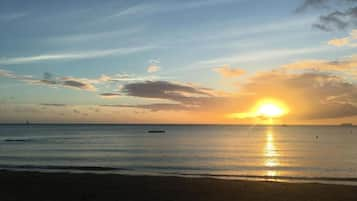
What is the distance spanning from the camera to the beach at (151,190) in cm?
2234

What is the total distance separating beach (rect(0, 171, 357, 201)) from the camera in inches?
880

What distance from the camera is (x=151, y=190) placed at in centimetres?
2511

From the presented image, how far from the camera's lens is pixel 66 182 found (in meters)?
28.1

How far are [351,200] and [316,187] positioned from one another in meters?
4.89

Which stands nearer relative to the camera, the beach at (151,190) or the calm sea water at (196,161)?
the beach at (151,190)

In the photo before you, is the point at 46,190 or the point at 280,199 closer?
the point at 280,199

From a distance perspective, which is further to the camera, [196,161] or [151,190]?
[196,161]

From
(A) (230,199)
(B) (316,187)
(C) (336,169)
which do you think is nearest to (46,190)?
A: (A) (230,199)

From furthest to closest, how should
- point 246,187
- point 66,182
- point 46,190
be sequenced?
point 66,182 < point 246,187 < point 46,190

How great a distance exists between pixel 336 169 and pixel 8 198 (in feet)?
125

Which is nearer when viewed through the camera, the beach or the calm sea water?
the beach

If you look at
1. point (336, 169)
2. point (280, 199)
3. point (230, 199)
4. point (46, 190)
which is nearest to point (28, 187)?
point (46, 190)

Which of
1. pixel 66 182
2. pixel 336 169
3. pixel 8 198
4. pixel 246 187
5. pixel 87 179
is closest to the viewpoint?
pixel 8 198

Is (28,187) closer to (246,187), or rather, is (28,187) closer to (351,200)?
(246,187)
